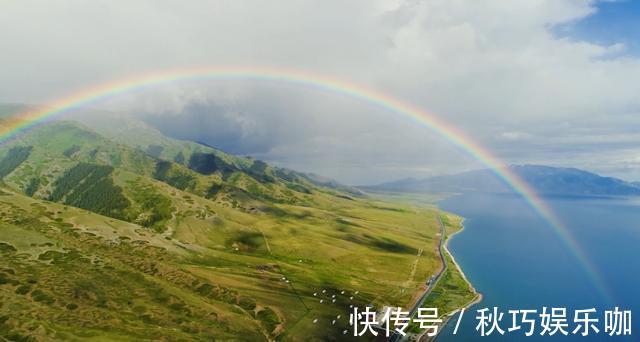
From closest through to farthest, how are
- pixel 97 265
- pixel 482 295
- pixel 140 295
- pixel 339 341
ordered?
pixel 339 341 < pixel 140 295 < pixel 97 265 < pixel 482 295

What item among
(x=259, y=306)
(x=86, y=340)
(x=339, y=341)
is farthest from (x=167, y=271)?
(x=339, y=341)

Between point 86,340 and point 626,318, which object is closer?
point 86,340

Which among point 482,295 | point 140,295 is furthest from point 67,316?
point 482,295

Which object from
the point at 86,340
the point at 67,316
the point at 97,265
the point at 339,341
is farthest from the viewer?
the point at 97,265

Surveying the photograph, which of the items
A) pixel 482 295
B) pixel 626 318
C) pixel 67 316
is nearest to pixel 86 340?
pixel 67 316

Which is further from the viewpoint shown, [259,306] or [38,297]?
[259,306]

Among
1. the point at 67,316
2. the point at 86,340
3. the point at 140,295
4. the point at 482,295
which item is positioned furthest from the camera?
the point at 482,295

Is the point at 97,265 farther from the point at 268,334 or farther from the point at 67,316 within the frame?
the point at 268,334

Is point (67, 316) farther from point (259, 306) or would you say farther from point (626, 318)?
point (626, 318)

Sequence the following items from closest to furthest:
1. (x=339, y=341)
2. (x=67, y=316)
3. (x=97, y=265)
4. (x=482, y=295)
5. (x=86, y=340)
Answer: (x=86, y=340) < (x=67, y=316) < (x=339, y=341) < (x=97, y=265) < (x=482, y=295)
